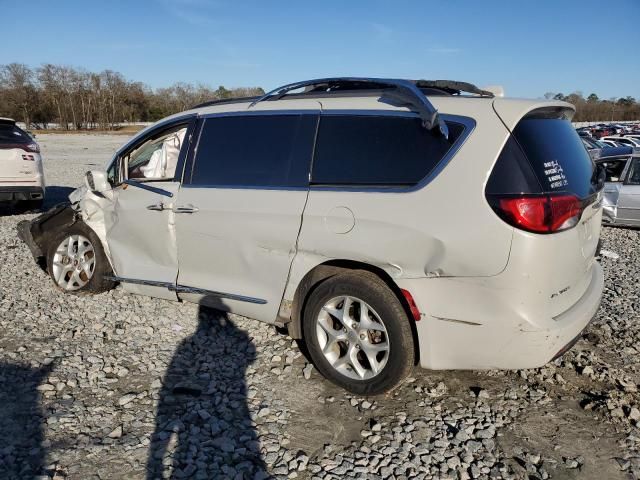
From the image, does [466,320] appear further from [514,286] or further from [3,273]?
[3,273]

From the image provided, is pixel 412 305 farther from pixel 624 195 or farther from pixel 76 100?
pixel 76 100

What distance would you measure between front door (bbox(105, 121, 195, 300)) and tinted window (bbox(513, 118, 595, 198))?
103 inches

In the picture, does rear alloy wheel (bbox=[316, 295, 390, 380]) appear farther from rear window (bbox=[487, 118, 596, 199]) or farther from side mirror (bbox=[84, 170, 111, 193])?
side mirror (bbox=[84, 170, 111, 193])

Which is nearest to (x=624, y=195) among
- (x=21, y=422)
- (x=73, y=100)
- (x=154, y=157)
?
(x=154, y=157)

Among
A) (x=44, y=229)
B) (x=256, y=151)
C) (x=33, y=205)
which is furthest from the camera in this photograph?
(x=33, y=205)

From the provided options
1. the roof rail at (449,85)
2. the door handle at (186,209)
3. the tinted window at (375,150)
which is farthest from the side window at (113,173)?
the roof rail at (449,85)

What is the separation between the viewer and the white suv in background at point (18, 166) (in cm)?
852

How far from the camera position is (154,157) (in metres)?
4.75

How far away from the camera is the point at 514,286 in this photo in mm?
2723

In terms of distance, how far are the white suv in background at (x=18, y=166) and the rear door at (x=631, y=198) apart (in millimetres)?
10754

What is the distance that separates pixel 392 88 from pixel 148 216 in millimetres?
2280

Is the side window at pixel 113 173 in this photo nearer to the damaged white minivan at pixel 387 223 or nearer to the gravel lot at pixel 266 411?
the damaged white minivan at pixel 387 223

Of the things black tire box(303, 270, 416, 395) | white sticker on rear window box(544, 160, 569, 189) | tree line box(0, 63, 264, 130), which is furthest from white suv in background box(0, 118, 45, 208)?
tree line box(0, 63, 264, 130)

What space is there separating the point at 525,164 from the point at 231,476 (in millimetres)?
2302
